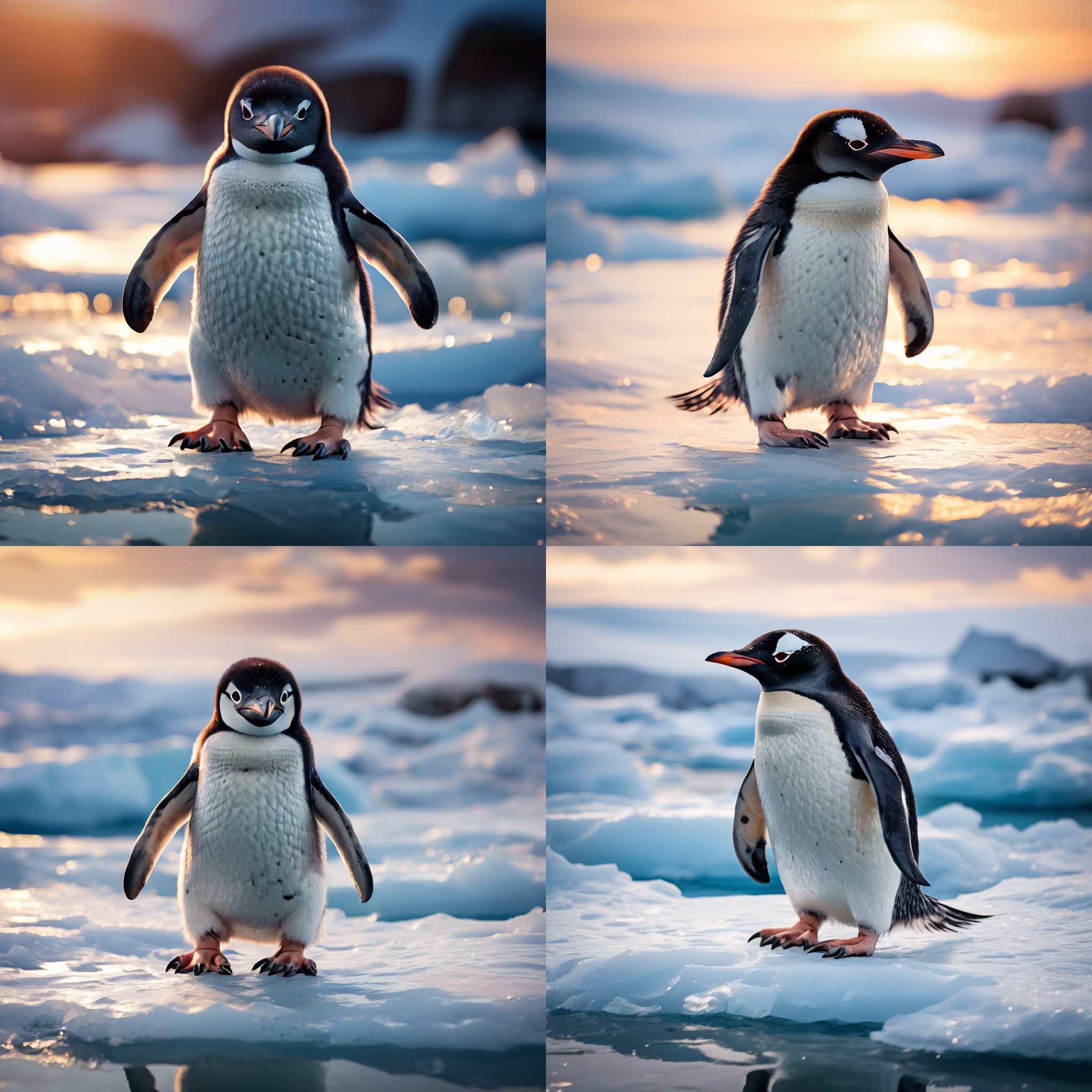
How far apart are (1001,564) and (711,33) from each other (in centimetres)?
107

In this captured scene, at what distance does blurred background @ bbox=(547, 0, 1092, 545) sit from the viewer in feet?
7.26

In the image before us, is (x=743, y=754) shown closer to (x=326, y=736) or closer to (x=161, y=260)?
(x=326, y=736)

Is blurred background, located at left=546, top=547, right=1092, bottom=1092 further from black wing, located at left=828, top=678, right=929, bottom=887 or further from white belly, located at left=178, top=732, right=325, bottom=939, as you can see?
white belly, located at left=178, top=732, right=325, bottom=939

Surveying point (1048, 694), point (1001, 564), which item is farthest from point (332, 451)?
point (1048, 694)

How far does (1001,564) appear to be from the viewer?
2.26 metres

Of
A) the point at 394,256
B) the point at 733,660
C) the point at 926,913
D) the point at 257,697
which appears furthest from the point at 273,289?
the point at 926,913

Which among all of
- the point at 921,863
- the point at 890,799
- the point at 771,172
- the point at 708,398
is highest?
the point at 771,172

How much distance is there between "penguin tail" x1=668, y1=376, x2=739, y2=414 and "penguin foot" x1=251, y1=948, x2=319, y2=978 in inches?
41.6

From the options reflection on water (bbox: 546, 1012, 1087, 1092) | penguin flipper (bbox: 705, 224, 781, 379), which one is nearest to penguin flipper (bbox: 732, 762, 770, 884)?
reflection on water (bbox: 546, 1012, 1087, 1092)

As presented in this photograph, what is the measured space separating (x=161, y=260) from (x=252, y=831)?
85 cm

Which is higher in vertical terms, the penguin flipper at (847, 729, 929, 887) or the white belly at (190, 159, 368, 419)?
the white belly at (190, 159, 368, 419)

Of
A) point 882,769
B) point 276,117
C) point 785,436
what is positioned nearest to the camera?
point 276,117

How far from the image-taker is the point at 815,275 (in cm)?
195

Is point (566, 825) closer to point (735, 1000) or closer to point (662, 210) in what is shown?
point (735, 1000)
